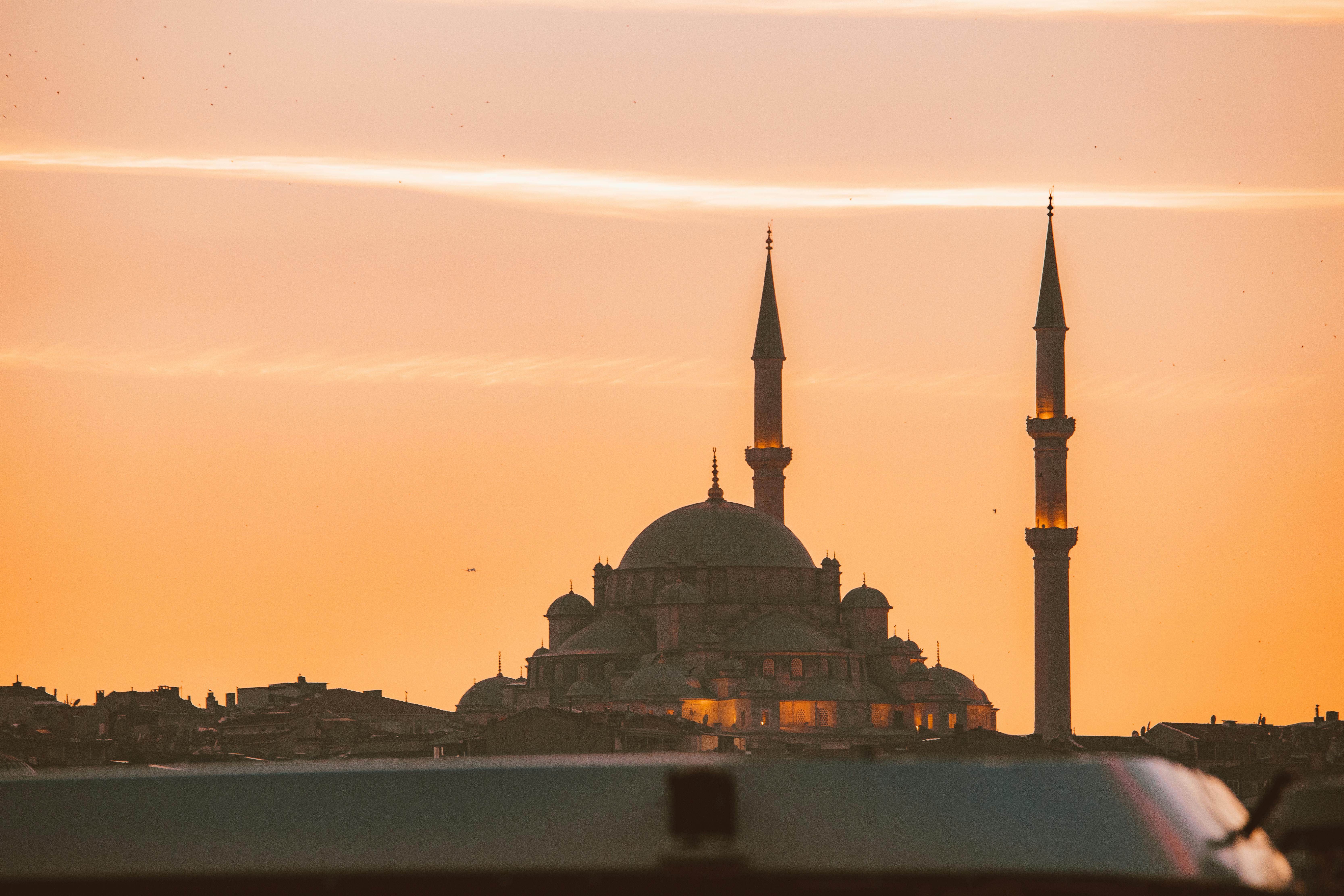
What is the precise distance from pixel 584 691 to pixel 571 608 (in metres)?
5.12

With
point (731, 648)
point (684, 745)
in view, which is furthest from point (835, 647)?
point (684, 745)

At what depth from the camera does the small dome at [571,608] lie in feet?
228

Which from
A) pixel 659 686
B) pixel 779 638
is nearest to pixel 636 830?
pixel 659 686

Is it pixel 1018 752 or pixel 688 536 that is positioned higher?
pixel 688 536

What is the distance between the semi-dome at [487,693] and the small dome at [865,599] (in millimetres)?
10482

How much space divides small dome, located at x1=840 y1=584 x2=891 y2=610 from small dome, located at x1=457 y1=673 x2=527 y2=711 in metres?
10.5

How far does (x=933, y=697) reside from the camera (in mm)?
66938

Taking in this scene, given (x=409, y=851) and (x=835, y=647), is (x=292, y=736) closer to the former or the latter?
(x=835, y=647)

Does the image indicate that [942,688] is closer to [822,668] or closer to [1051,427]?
[822,668]

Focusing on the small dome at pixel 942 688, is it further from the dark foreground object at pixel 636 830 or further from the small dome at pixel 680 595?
the dark foreground object at pixel 636 830

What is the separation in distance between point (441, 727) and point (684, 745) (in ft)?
69.5

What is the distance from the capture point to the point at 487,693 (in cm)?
7675

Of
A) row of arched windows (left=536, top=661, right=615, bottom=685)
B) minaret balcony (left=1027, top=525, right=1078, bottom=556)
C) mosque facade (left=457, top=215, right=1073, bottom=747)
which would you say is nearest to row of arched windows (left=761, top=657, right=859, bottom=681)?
mosque facade (left=457, top=215, right=1073, bottom=747)

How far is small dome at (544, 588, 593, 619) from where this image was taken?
228 ft
